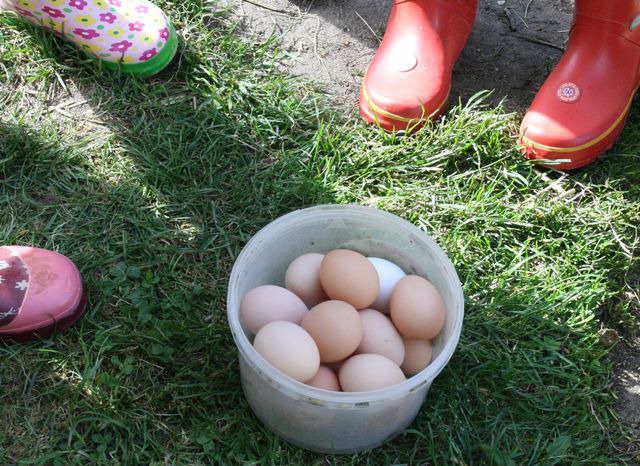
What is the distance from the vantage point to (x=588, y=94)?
190cm

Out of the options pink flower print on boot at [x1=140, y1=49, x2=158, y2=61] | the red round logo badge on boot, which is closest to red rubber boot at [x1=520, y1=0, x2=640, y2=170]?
the red round logo badge on boot

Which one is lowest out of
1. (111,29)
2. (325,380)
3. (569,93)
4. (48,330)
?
(48,330)

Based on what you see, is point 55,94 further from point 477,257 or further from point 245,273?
point 477,257

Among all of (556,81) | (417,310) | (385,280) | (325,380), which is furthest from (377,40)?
(325,380)

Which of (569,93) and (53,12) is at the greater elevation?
(569,93)

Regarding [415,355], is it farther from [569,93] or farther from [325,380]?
[569,93]

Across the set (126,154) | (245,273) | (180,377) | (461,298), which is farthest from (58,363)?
(461,298)

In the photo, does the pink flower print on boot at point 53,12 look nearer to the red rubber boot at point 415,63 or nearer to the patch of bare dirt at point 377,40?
the patch of bare dirt at point 377,40

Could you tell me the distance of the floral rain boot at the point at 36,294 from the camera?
4.91 ft

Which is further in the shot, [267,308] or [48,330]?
[48,330]

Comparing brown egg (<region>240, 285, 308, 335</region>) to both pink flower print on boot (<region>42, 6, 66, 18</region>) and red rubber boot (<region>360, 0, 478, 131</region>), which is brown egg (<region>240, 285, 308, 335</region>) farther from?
pink flower print on boot (<region>42, 6, 66, 18</region>)

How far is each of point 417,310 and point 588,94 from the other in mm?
851

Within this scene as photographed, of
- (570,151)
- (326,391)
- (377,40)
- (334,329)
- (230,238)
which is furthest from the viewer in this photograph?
(377,40)

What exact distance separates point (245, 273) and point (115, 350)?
0.33m
